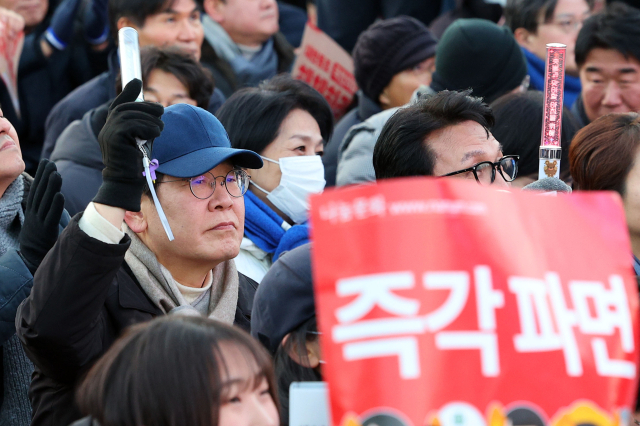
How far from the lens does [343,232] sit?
4.78ft

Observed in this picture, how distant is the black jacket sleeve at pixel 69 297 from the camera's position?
7.89 ft

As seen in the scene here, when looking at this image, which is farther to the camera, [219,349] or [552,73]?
[552,73]

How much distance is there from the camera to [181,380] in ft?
5.89

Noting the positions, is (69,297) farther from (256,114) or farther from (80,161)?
(80,161)

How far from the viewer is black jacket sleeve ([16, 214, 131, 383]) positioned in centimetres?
241

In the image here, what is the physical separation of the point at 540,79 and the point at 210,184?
11.6ft

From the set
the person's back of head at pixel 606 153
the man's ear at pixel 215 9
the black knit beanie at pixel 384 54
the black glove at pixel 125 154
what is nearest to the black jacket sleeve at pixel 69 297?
the black glove at pixel 125 154

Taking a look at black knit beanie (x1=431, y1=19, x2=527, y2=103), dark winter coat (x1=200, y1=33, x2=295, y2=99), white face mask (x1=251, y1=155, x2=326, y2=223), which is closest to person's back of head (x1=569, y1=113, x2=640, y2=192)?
white face mask (x1=251, y1=155, x2=326, y2=223)

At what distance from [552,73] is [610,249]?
1804 mm

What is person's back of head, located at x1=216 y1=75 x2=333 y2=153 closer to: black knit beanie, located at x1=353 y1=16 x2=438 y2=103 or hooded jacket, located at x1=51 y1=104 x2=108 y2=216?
hooded jacket, located at x1=51 y1=104 x2=108 y2=216

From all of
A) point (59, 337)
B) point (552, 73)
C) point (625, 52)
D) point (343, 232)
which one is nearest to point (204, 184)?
point (59, 337)

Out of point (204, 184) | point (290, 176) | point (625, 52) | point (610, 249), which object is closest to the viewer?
point (610, 249)

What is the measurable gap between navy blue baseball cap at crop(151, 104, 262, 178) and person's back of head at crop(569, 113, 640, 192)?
4.41 ft

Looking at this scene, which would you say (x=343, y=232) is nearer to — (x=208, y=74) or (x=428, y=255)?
(x=428, y=255)
